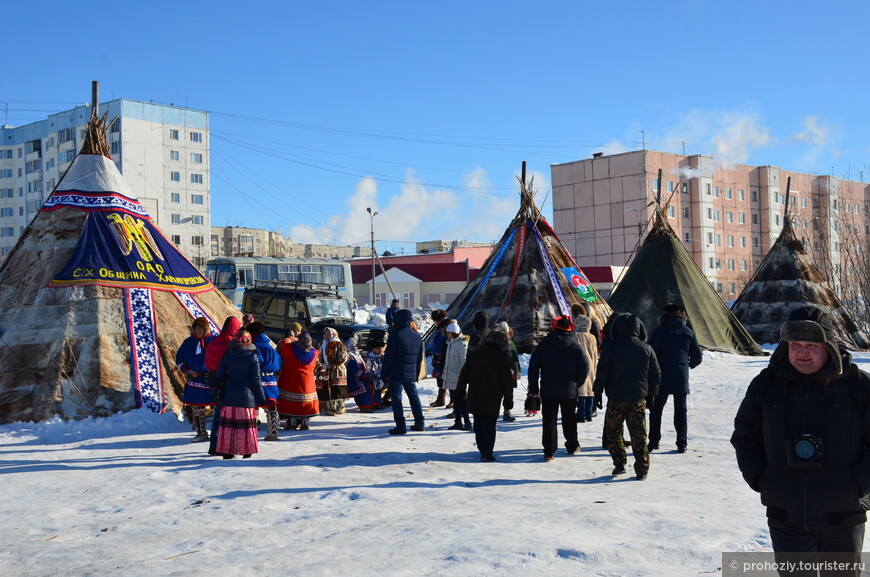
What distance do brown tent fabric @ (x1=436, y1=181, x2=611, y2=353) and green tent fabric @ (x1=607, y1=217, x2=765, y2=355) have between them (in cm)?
223

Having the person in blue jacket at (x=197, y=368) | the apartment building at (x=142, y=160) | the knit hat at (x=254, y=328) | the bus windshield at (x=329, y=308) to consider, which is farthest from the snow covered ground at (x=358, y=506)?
the apartment building at (x=142, y=160)

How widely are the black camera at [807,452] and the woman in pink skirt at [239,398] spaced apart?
666 centimetres

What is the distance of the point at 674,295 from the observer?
2220 centimetres

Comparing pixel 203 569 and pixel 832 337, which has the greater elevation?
pixel 832 337

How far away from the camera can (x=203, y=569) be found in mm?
5496

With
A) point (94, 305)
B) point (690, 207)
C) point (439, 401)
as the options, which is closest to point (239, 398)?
point (94, 305)

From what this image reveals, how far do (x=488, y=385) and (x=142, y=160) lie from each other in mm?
63545

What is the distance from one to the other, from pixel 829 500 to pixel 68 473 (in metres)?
7.57

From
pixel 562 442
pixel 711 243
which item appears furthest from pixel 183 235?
pixel 562 442

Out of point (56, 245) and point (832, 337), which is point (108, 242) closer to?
point (56, 245)

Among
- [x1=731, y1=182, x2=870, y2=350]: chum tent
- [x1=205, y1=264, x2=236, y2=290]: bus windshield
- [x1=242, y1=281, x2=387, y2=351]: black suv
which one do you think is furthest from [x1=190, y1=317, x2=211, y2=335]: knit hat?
[x1=731, y1=182, x2=870, y2=350]: chum tent

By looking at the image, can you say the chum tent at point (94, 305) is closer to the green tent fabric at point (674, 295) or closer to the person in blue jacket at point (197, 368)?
the person in blue jacket at point (197, 368)

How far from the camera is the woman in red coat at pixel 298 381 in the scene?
11.1m

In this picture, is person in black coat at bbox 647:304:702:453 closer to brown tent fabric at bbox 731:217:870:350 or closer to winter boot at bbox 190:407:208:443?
winter boot at bbox 190:407:208:443
